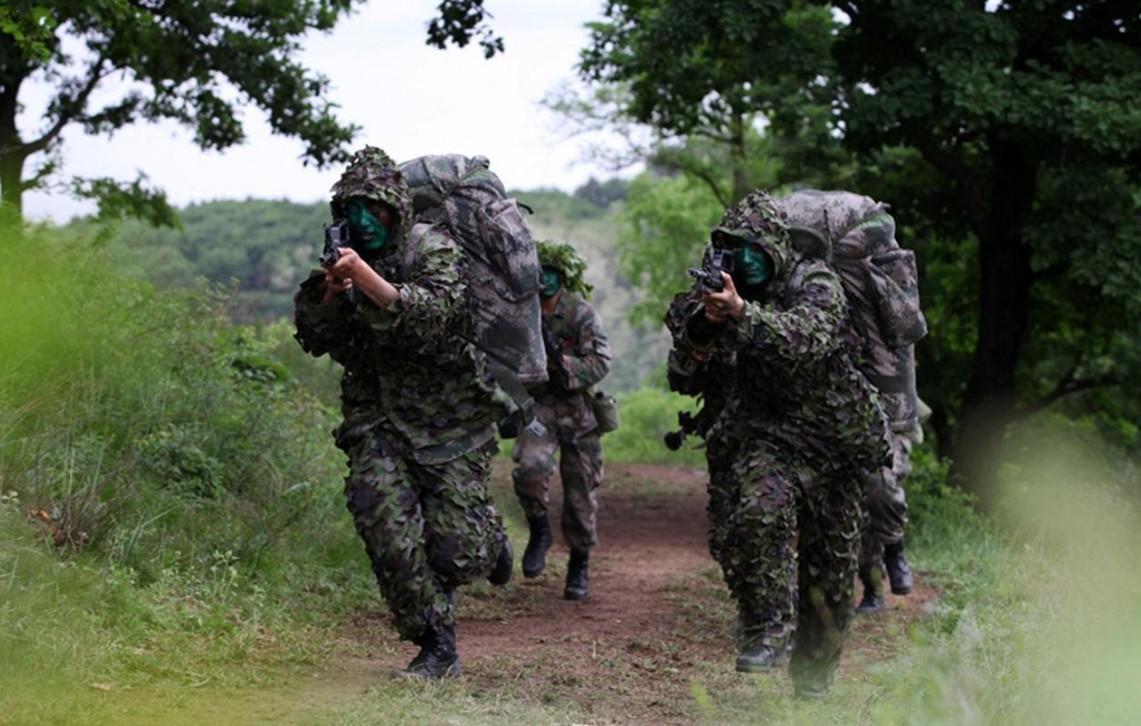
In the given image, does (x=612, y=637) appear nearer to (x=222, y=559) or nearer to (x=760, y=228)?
(x=222, y=559)

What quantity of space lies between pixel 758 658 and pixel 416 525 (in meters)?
1.66

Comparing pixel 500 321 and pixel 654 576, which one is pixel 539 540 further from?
pixel 500 321

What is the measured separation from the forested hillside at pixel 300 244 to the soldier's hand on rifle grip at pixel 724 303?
89.3ft

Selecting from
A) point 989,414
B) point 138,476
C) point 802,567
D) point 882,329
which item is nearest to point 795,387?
point 802,567

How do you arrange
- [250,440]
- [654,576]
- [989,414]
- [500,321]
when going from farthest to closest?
[989,414] → [654,576] → [250,440] → [500,321]

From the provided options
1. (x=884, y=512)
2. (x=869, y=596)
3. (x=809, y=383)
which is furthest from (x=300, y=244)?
(x=809, y=383)

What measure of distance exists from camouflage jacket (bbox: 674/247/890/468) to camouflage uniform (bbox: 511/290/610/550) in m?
3.88

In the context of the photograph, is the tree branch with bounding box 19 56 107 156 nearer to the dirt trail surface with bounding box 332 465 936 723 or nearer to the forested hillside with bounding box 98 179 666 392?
the dirt trail surface with bounding box 332 465 936 723

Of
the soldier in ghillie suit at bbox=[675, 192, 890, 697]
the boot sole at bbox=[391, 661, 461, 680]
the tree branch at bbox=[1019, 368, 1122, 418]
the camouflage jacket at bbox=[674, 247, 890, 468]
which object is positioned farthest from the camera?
the tree branch at bbox=[1019, 368, 1122, 418]

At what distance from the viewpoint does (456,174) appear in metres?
8.45

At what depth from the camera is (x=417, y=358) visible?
25.5ft

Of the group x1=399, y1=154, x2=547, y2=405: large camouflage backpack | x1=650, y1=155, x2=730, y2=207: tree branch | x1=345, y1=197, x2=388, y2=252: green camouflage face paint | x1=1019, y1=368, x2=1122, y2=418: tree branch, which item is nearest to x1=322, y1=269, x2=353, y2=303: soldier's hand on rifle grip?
x1=345, y1=197, x2=388, y2=252: green camouflage face paint

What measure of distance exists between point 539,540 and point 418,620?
435cm

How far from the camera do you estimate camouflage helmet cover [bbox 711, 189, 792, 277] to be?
757cm
